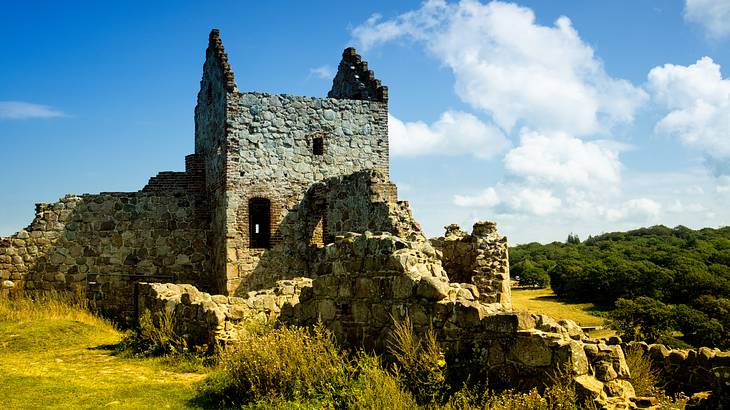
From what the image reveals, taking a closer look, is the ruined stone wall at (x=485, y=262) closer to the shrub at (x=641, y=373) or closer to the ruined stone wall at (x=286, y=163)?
the shrub at (x=641, y=373)

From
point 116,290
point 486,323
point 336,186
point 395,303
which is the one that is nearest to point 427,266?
point 395,303

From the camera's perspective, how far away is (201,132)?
1970 cm

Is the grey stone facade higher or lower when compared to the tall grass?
higher

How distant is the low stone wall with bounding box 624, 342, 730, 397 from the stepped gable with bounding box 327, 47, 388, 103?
11457mm

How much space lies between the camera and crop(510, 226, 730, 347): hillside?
33031mm

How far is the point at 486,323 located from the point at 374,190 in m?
7.96

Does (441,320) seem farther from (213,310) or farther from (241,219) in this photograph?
(241,219)

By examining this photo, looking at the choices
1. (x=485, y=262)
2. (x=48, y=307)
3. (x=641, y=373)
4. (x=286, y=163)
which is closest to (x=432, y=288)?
(x=641, y=373)

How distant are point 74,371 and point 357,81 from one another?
1194 cm

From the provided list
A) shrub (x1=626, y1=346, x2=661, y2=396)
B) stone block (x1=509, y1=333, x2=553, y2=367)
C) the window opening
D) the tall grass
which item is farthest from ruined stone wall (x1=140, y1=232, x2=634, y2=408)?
the window opening

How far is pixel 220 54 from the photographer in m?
17.2

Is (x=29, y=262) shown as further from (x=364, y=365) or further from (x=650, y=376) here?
(x=650, y=376)

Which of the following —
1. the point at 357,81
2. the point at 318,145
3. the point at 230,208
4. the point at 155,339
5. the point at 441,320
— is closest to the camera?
the point at 441,320

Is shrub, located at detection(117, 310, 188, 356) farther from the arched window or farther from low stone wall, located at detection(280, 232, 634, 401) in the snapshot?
the arched window
